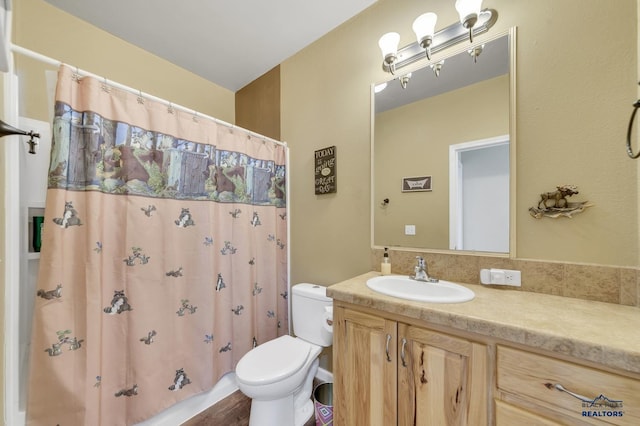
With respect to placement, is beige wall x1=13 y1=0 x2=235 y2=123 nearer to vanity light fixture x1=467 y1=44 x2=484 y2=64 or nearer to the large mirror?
the large mirror

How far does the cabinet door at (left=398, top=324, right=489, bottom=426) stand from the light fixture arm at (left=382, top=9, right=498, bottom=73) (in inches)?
56.4

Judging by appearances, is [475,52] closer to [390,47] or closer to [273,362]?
[390,47]

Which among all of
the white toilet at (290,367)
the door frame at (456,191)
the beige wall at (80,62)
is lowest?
the white toilet at (290,367)

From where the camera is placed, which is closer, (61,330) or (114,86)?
(61,330)

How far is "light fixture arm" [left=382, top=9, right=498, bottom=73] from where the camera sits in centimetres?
→ 120

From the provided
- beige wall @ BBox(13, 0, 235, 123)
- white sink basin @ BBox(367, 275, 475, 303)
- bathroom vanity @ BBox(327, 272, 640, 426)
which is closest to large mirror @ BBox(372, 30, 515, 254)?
white sink basin @ BBox(367, 275, 475, 303)

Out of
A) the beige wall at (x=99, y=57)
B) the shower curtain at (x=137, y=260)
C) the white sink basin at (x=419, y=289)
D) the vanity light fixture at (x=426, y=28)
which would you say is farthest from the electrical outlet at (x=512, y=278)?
the beige wall at (x=99, y=57)

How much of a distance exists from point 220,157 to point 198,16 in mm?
999

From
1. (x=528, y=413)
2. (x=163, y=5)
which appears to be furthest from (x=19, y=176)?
(x=528, y=413)

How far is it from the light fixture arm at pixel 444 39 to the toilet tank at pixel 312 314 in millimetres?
1487

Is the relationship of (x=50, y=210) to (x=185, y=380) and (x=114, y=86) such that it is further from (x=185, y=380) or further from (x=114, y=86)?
(x=185, y=380)

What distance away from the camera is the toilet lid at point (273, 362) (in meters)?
1.24

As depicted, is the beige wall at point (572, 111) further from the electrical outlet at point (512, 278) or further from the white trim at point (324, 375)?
the white trim at point (324, 375)

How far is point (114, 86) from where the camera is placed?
121 cm
